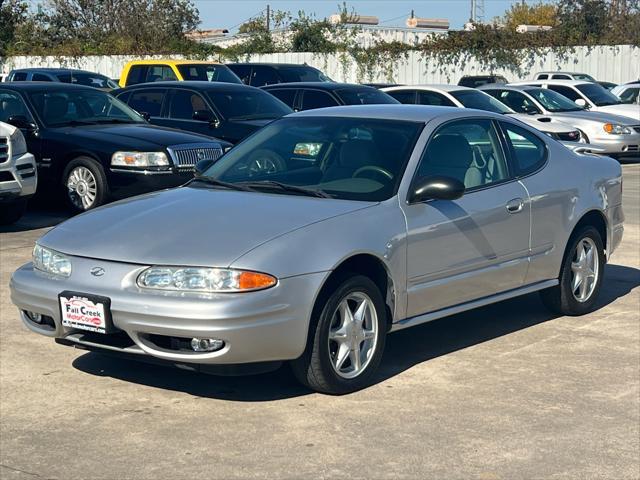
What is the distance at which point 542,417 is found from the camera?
19.1 ft

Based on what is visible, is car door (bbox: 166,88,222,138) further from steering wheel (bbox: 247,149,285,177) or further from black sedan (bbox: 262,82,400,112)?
steering wheel (bbox: 247,149,285,177)

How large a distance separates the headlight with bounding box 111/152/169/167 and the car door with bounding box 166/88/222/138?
229 centimetres

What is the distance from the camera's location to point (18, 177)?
11.9 m

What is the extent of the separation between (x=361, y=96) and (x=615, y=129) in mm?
5930

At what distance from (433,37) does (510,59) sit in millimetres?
2918

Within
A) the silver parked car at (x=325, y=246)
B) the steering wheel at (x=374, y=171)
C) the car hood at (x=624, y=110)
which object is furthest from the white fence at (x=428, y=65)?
the steering wheel at (x=374, y=171)

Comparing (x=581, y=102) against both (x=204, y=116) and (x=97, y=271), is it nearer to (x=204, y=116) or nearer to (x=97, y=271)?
(x=204, y=116)

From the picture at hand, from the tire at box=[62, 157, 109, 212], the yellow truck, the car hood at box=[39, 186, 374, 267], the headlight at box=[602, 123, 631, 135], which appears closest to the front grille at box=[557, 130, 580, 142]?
the headlight at box=[602, 123, 631, 135]

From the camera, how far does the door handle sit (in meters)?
7.29

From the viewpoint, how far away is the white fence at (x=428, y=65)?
3803cm

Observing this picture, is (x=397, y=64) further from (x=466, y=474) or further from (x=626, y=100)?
(x=466, y=474)

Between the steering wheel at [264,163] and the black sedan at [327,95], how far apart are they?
1030 cm

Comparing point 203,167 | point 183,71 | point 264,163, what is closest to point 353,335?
point 264,163

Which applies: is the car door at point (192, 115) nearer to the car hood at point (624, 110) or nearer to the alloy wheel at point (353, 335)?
the alloy wheel at point (353, 335)
